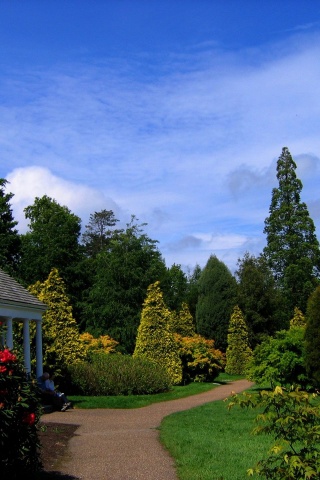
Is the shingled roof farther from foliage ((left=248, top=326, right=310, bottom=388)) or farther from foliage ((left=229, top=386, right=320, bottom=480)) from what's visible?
foliage ((left=229, top=386, right=320, bottom=480))

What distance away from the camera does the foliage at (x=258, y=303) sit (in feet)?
127

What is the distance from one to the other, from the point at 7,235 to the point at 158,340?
47.9 feet

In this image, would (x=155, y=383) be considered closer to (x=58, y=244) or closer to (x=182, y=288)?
(x=58, y=244)

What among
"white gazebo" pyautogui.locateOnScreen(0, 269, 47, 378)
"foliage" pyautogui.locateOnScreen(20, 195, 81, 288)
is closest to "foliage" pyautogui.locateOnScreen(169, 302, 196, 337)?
"foliage" pyautogui.locateOnScreen(20, 195, 81, 288)

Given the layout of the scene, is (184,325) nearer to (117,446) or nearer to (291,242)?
(291,242)

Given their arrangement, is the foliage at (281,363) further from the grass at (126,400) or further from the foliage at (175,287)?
the foliage at (175,287)

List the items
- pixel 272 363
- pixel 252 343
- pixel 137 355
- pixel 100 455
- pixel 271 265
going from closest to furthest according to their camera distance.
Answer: pixel 100 455 → pixel 272 363 → pixel 137 355 → pixel 252 343 → pixel 271 265

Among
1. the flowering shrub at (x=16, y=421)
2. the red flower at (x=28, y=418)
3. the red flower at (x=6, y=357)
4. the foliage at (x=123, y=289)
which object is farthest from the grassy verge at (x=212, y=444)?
the foliage at (x=123, y=289)

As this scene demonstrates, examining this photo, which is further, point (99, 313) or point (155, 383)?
point (99, 313)

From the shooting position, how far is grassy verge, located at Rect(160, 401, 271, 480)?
340 inches

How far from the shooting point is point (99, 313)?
36.3 metres

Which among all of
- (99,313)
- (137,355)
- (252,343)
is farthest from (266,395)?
(252,343)

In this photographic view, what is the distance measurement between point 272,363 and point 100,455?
1298cm

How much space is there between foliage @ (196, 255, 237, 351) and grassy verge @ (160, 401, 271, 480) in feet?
78.7
